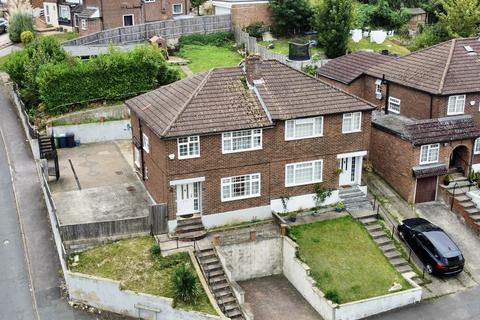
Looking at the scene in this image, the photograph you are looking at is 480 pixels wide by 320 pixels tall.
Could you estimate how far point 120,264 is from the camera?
28781 mm

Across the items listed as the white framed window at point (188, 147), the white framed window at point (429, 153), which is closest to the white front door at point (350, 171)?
the white framed window at point (429, 153)

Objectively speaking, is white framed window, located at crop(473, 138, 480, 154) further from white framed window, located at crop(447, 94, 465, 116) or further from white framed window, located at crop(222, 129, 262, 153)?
white framed window, located at crop(222, 129, 262, 153)

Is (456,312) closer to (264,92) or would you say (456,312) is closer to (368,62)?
(264,92)

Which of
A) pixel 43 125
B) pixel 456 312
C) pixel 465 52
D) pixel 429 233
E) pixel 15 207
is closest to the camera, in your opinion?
pixel 456 312

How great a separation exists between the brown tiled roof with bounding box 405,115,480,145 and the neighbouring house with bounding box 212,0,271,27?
32.5m

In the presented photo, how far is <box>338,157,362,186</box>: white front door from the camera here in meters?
34.6

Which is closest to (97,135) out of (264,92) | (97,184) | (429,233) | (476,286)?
(97,184)

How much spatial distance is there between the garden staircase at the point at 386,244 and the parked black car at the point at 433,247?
0.87m

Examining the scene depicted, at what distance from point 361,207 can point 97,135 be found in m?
19.4

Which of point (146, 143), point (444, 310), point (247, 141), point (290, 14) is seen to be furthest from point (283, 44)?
point (444, 310)

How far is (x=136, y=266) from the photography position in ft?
94.0

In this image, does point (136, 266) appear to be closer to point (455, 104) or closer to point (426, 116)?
point (426, 116)

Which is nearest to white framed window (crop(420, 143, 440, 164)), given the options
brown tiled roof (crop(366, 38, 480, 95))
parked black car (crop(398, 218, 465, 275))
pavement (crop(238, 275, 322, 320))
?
brown tiled roof (crop(366, 38, 480, 95))

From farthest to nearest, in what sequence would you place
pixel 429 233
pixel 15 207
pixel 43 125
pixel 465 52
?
pixel 43 125 < pixel 465 52 < pixel 15 207 < pixel 429 233
